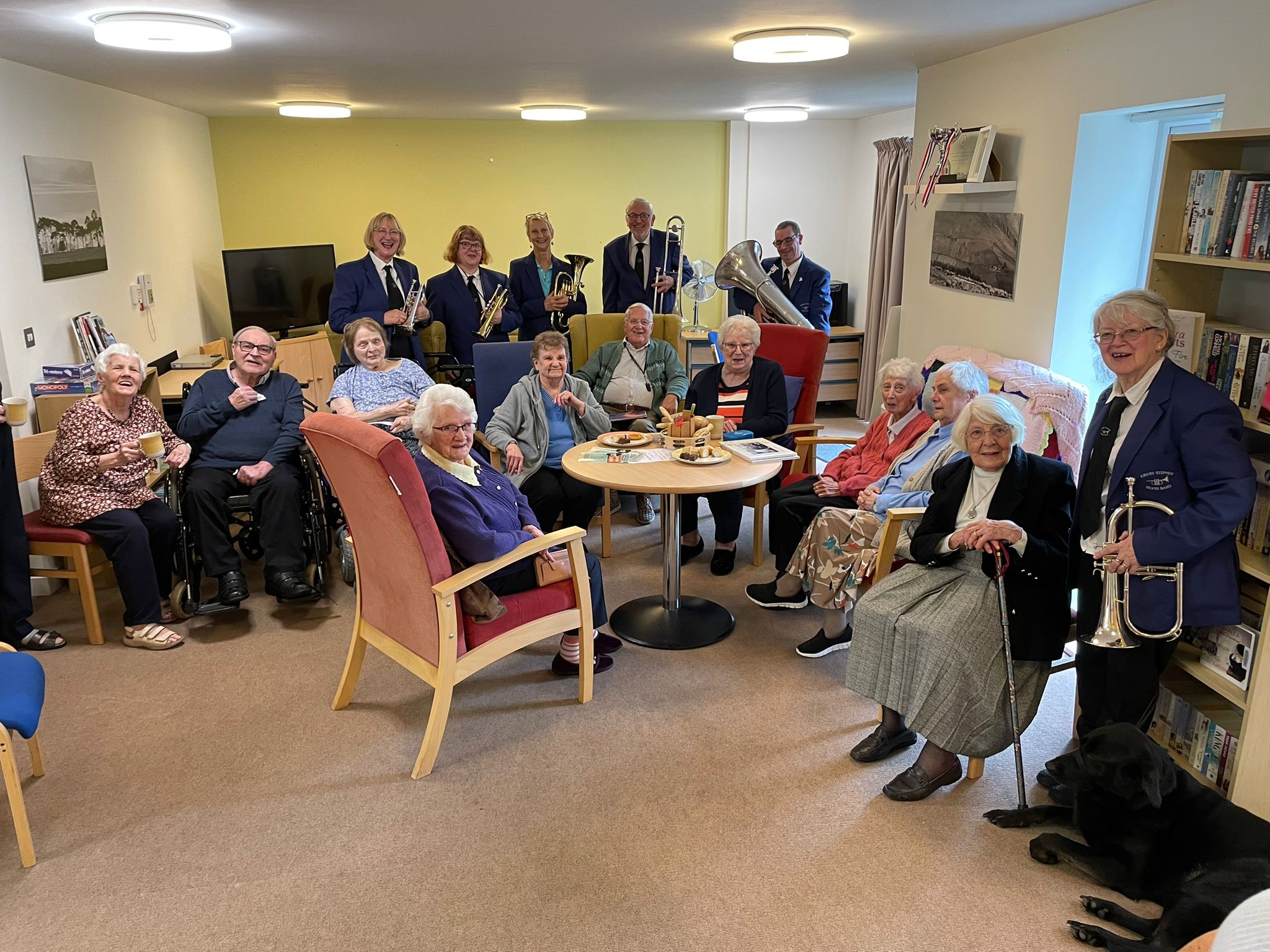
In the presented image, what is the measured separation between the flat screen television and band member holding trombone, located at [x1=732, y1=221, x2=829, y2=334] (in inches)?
120

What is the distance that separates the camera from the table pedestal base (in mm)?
3588

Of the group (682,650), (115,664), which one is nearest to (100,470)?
(115,664)

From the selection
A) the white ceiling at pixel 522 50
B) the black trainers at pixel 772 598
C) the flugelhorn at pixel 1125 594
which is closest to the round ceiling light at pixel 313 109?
the white ceiling at pixel 522 50

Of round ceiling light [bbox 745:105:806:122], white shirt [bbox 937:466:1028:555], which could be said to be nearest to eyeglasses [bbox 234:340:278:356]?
white shirt [bbox 937:466:1028:555]

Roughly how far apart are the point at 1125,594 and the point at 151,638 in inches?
133

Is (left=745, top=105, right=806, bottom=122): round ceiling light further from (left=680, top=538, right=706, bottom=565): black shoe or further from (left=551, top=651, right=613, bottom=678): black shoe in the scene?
(left=551, top=651, right=613, bottom=678): black shoe

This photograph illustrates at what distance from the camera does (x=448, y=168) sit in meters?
7.70

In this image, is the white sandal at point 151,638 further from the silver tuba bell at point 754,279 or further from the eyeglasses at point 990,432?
the silver tuba bell at point 754,279

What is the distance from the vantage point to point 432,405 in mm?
2834

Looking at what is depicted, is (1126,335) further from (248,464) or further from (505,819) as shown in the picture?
(248,464)

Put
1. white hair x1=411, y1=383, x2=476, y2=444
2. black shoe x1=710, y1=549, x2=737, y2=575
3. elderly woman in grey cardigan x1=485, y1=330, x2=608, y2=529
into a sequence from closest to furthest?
white hair x1=411, y1=383, x2=476, y2=444 → elderly woman in grey cardigan x1=485, y1=330, x2=608, y2=529 → black shoe x1=710, y1=549, x2=737, y2=575

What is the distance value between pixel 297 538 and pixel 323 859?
5.80 feet

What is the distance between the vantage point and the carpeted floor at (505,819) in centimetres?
219

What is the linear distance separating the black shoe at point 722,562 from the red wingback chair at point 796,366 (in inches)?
5.1
